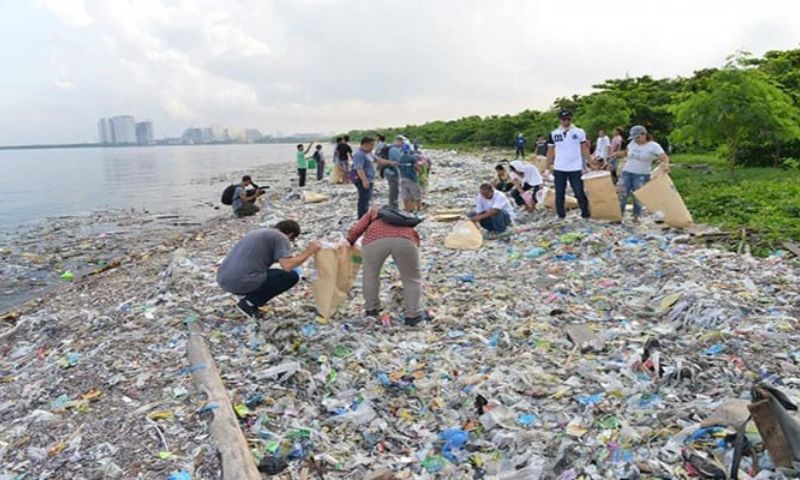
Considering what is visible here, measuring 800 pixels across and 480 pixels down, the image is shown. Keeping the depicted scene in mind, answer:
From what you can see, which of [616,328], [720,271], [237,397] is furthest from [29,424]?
[720,271]

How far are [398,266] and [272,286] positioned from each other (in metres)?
1.42

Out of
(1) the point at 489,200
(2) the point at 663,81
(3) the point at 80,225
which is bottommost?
(3) the point at 80,225

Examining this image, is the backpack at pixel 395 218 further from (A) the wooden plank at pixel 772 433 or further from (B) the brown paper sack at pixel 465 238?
(B) the brown paper sack at pixel 465 238

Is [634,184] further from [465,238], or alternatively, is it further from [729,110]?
[729,110]

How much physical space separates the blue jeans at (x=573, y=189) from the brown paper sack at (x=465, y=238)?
1587 mm


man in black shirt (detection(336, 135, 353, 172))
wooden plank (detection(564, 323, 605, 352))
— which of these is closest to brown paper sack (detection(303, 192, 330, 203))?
man in black shirt (detection(336, 135, 353, 172))

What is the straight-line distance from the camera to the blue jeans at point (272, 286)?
20.9 feet

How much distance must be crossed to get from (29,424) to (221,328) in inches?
80.2

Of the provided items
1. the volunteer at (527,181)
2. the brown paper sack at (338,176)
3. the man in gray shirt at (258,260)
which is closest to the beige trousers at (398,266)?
the man in gray shirt at (258,260)

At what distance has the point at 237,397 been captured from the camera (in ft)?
15.5

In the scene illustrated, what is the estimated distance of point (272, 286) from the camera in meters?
6.38

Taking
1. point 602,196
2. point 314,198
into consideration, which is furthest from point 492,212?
point 314,198

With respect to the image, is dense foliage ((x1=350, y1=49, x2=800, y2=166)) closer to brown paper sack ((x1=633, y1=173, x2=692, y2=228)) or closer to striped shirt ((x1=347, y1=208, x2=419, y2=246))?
brown paper sack ((x1=633, y1=173, x2=692, y2=228))

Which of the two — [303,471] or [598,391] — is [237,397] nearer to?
[303,471]
